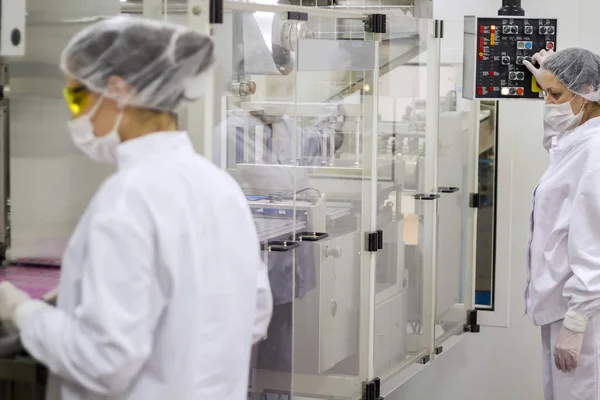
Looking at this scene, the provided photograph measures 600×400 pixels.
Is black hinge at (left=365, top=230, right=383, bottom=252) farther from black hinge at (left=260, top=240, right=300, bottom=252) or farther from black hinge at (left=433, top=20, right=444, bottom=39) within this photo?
black hinge at (left=433, top=20, right=444, bottom=39)

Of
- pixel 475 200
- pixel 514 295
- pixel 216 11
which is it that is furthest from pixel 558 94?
pixel 514 295

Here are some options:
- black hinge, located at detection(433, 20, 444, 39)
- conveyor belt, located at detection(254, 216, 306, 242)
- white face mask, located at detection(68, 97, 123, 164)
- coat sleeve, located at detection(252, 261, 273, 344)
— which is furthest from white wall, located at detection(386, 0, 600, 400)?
white face mask, located at detection(68, 97, 123, 164)

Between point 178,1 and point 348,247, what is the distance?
118 centimetres

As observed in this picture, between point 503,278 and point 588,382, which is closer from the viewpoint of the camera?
point 588,382

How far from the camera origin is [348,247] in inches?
116

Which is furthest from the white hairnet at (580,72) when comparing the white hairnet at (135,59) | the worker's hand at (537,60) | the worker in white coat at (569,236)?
the white hairnet at (135,59)

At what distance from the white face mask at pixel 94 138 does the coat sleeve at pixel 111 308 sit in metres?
0.18

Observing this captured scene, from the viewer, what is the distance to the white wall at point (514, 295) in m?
3.77

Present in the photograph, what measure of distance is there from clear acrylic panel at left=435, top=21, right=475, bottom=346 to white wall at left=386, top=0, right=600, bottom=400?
0.17 meters

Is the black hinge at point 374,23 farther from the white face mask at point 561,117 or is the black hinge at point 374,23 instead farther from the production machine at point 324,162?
the white face mask at point 561,117

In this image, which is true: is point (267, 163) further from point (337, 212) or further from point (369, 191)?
point (369, 191)

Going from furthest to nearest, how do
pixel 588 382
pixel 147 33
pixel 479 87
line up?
pixel 479 87 < pixel 588 382 < pixel 147 33

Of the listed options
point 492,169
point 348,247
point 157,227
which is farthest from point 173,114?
point 492,169

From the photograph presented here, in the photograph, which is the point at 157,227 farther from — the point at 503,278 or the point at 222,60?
the point at 503,278
